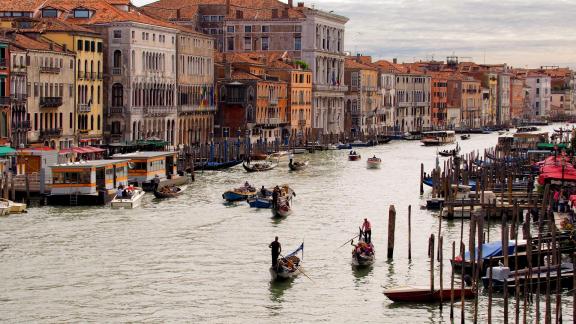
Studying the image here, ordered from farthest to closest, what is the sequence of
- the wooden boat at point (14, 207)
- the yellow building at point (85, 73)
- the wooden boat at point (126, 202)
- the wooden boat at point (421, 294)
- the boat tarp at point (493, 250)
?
the yellow building at point (85, 73)
the wooden boat at point (126, 202)
the wooden boat at point (14, 207)
the boat tarp at point (493, 250)
the wooden boat at point (421, 294)

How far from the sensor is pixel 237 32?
63625 millimetres

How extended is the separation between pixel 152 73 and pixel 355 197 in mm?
15345

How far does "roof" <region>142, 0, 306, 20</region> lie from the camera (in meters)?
62.6

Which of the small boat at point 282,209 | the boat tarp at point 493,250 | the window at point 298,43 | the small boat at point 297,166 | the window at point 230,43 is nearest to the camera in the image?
the boat tarp at point 493,250

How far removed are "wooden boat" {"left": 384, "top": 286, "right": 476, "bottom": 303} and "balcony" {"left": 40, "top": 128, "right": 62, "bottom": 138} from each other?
20954 mm

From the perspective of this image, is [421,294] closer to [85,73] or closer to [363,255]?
[363,255]

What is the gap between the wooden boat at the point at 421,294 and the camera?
18.0 metres

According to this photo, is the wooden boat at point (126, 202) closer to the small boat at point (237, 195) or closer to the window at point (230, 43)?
the small boat at point (237, 195)

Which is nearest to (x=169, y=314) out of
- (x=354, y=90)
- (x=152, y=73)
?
(x=152, y=73)

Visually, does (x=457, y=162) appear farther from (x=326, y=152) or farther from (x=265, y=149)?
(x=326, y=152)

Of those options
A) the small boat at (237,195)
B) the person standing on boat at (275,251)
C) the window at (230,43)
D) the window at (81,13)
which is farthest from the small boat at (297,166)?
the person standing on boat at (275,251)

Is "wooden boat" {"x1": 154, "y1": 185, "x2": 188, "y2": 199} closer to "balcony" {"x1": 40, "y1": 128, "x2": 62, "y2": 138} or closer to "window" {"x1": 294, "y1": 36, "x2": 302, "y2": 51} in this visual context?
"balcony" {"x1": 40, "y1": 128, "x2": 62, "y2": 138}

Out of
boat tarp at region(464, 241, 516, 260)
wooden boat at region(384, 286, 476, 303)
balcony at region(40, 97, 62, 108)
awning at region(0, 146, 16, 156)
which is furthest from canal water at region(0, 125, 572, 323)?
balcony at region(40, 97, 62, 108)

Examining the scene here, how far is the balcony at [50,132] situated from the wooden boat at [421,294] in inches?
825
